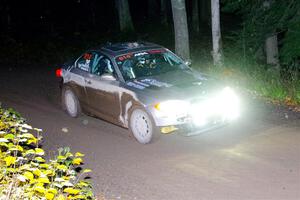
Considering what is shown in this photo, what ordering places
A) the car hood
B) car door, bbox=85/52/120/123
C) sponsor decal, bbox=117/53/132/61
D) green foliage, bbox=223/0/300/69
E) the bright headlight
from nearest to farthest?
the bright headlight, the car hood, car door, bbox=85/52/120/123, sponsor decal, bbox=117/53/132/61, green foliage, bbox=223/0/300/69

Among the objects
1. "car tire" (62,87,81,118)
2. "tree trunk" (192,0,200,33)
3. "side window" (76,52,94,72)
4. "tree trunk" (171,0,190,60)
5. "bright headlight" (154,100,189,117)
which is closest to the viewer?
"bright headlight" (154,100,189,117)

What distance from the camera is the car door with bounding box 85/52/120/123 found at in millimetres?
9641

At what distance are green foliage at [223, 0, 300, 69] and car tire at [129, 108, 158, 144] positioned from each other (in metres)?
5.69

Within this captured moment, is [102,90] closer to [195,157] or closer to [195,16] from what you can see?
[195,157]

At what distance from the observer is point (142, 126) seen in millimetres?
8953

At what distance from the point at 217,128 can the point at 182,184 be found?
234 cm

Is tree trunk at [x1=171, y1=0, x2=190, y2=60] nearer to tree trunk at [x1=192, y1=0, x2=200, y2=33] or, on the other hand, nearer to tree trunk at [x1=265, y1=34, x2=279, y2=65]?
tree trunk at [x1=265, y1=34, x2=279, y2=65]

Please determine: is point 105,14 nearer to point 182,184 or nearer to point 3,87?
point 3,87

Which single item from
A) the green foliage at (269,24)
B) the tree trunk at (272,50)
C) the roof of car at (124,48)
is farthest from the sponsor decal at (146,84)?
the tree trunk at (272,50)

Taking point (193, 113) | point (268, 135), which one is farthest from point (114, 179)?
point (268, 135)

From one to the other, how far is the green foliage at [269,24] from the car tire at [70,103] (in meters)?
5.53

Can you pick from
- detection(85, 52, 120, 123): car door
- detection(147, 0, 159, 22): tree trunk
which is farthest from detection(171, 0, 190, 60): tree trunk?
detection(147, 0, 159, 22): tree trunk

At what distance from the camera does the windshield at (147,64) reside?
31.8 feet

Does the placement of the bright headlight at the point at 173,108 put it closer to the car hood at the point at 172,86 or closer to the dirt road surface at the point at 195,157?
the car hood at the point at 172,86
